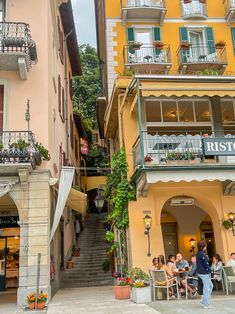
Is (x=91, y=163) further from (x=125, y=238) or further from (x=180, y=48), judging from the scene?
(x=125, y=238)

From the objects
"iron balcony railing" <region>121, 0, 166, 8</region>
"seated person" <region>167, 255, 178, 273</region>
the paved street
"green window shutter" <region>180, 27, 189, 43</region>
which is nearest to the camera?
the paved street

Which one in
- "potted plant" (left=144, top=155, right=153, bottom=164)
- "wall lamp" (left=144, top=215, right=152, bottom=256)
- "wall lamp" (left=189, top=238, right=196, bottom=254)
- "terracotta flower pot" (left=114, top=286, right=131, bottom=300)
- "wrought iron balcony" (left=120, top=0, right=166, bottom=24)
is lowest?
"terracotta flower pot" (left=114, top=286, right=131, bottom=300)

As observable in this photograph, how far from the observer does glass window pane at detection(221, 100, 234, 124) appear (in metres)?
16.2

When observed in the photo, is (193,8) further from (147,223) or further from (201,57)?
(147,223)

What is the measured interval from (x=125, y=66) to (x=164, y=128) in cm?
495

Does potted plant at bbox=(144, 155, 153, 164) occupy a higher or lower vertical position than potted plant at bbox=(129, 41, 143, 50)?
lower

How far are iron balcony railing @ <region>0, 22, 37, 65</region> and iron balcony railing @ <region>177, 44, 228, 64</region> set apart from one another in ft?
27.6

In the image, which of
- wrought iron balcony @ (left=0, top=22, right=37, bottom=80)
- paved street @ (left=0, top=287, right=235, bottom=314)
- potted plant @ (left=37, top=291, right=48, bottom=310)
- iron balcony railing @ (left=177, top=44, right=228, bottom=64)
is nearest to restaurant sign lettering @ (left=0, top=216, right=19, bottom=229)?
paved street @ (left=0, top=287, right=235, bottom=314)

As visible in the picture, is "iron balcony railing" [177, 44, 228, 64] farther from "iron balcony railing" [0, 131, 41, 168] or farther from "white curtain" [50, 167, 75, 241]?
"iron balcony railing" [0, 131, 41, 168]

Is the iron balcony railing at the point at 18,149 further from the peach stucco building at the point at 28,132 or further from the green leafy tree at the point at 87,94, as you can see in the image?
the green leafy tree at the point at 87,94

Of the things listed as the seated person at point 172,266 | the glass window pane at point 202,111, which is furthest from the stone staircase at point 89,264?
the glass window pane at point 202,111

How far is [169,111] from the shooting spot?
A: 16328mm

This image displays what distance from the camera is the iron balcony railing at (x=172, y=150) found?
13.9 metres

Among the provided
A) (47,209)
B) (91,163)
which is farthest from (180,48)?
(91,163)
